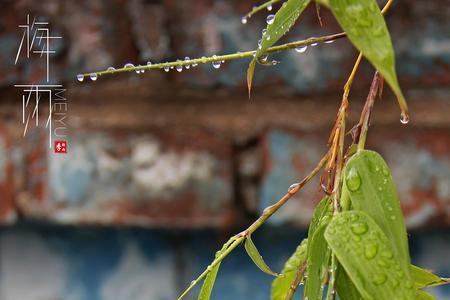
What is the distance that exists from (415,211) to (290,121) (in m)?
0.09

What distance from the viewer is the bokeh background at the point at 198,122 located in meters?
0.50

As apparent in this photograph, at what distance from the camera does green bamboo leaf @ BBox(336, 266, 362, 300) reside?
202mm

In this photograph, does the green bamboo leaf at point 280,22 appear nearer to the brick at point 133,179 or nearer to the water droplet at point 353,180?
the water droplet at point 353,180

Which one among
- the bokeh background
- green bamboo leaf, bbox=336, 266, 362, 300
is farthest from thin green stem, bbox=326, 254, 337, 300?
the bokeh background

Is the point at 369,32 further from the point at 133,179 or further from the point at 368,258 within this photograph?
the point at 133,179

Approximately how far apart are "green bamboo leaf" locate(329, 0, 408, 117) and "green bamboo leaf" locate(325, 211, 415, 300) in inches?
1.2

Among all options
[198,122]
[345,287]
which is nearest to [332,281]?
[345,287]

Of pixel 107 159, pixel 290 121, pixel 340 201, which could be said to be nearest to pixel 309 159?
pixel 290 121

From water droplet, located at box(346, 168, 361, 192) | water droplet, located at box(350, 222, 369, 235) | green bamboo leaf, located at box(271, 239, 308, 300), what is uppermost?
water droplet, located at box(346, 168, 361, 192)

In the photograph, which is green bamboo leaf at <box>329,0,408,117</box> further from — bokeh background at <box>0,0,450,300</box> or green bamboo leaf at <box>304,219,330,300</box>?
bokeh background at <box>0,0,450,300</box>

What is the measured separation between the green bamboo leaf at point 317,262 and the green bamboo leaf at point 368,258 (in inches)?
Answer: 0.5

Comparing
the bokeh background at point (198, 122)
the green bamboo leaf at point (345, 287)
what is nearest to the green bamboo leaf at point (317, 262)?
the green bamboo leaf at point (345, 287)

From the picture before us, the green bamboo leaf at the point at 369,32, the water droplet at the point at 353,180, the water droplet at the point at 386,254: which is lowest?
the water droplet at the point at 386,254

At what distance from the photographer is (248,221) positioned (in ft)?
1.67
